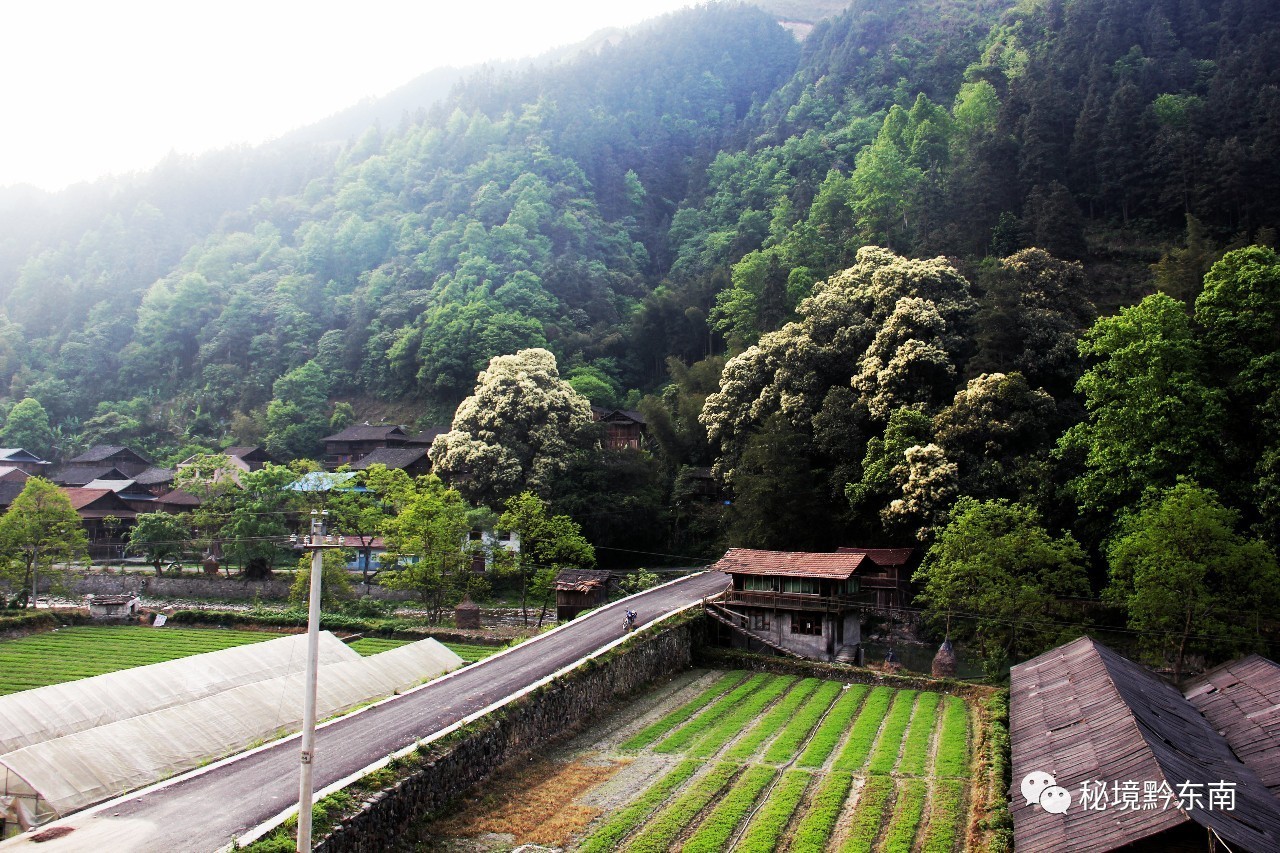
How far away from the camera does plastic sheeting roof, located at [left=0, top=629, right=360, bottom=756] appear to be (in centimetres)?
2003

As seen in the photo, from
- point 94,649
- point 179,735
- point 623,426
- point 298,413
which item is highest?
point 298,413

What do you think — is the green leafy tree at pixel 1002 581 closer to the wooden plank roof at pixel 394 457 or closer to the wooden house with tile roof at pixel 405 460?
the wooden house with tile roof at pixel 405 460

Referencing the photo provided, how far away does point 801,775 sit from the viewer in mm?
19391

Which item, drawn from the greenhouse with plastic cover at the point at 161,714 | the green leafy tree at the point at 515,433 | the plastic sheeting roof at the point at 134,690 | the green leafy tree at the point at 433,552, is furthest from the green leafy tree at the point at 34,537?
the plastic sheeting roof at the point at 134,690

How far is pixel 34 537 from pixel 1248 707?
47.4 m

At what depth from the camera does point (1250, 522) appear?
92.3ft

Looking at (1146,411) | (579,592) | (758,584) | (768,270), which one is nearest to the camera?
(1146,411)

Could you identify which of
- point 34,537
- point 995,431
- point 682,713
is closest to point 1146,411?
point 995,431

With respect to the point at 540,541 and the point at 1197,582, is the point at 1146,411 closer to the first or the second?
the point at 1197,582

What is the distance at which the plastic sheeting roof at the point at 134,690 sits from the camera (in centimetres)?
2003

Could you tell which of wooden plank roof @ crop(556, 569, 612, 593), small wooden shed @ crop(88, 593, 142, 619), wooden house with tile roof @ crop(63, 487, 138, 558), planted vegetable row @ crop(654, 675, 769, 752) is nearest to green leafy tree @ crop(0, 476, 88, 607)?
small wooden shed @ crop(88, 593, 142, 619)

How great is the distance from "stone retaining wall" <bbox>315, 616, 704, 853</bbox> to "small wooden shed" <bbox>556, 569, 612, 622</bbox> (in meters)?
7.70

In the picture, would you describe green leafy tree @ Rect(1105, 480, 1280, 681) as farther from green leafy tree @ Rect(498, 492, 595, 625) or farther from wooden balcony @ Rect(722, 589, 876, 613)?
green leafy tree @ Rect(498, 492, 595, 625)

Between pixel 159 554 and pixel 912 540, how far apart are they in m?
39.6
